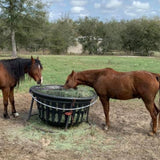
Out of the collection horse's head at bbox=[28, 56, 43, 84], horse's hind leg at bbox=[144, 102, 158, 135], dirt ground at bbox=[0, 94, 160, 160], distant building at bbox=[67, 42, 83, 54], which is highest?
distant building at bbox=[67, 42, 83, 54]

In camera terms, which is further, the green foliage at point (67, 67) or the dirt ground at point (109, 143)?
the green foliage at point (67, 67)

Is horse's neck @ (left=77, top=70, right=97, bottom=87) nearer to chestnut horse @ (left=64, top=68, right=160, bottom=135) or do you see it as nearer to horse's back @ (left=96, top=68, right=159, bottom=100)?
chestnut horse @ (left=64, top=68, right=160, bottom=135)

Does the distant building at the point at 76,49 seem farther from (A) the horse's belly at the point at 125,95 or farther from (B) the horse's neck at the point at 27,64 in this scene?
(A) the horse's belly at the point at 125,95

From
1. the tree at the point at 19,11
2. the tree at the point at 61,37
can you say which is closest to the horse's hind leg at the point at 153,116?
the tree at the point at 19,11

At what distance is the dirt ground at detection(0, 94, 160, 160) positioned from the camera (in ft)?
11.9

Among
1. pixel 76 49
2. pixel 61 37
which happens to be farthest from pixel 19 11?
pixel 76 49

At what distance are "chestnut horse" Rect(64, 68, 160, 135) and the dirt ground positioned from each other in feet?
1.29

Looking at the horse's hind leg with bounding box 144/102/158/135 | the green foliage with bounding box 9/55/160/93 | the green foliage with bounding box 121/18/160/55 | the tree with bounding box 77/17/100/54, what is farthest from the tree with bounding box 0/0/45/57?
the horse's hind leg with bounding box 144/102/158/135

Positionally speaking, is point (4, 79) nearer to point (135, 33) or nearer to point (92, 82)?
point (92, 82)

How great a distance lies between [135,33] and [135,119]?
39.9m

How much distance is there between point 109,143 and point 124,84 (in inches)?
50.8

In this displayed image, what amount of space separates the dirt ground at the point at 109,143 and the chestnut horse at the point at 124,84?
394 mm

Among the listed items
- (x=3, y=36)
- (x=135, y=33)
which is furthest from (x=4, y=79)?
(x=135, y=33)

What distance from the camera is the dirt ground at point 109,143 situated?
3.62 meters
